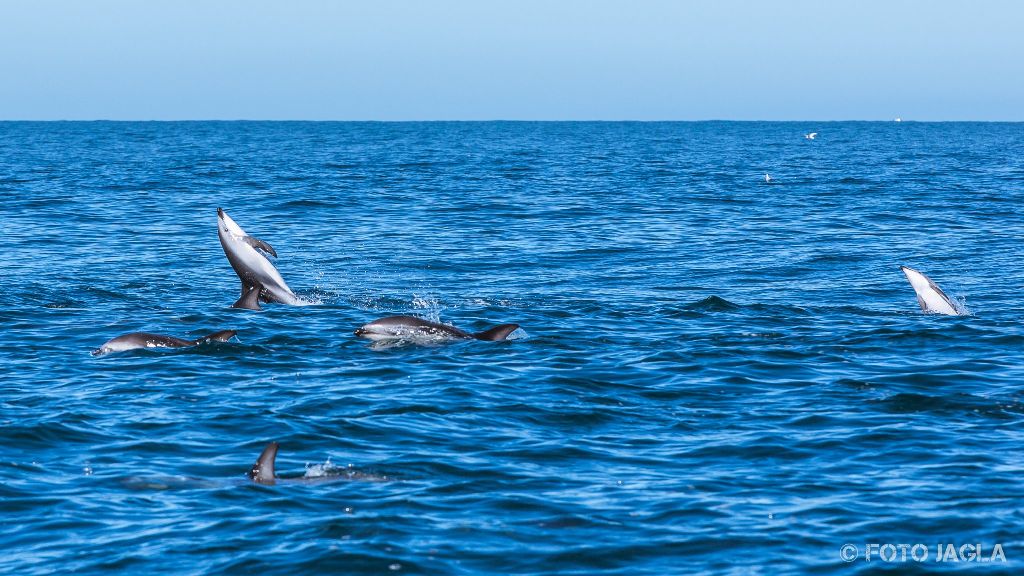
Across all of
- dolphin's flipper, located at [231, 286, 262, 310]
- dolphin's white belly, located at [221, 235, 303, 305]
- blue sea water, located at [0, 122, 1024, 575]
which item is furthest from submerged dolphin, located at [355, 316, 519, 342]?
dolphin's flipper, located at [231, 286, 262, 310]

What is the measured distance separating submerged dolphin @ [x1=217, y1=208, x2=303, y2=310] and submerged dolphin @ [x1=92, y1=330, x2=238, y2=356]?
2.74 metres

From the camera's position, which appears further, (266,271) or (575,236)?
(575,236)

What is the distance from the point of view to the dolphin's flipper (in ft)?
72.8

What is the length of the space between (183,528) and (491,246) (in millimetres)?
23592

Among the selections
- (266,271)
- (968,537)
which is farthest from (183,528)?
(266,271)

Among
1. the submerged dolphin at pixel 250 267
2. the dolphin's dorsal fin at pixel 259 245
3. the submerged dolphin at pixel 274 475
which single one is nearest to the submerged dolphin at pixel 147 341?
the dolphin's dorsal fin at pixel 259 245

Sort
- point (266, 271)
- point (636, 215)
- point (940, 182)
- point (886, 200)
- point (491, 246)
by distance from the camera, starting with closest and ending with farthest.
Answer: point (266, 271), point (491, 246), point (636, 215), point (886, 200), point (940, 182)

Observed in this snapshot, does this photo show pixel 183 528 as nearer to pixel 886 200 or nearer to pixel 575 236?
pixel 575 236

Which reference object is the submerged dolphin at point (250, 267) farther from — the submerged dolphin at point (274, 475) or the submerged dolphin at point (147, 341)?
the submerged dolphin at point (274, 475)

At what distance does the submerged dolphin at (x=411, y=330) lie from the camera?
18812mm

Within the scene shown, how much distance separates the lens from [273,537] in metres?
10.4

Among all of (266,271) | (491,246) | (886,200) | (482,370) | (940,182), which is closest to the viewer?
(482,370)

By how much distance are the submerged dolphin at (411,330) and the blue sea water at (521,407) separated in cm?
24

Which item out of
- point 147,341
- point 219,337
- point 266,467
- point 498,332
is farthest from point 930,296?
point 266,467
